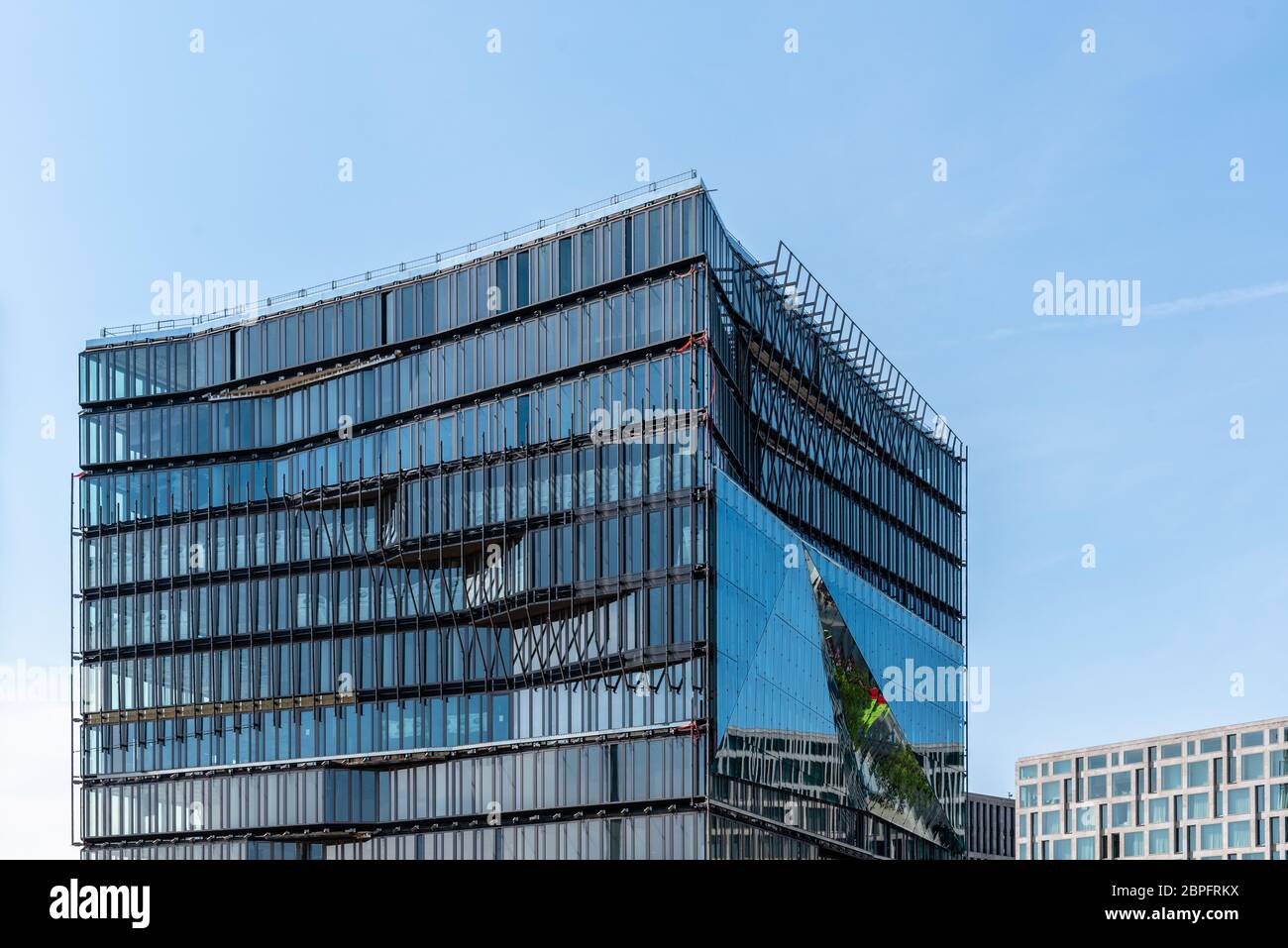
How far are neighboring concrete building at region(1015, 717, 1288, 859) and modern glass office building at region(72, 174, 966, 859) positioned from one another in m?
64.0

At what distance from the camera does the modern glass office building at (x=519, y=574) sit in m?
86.5

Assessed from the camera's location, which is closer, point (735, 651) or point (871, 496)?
point (735, 651)

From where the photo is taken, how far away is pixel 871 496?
112938 millimetres

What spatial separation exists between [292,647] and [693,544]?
28.7 metres

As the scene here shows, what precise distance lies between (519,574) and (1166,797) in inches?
4347

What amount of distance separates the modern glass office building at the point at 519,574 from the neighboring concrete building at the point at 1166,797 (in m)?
64.0

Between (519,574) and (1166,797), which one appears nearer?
(519,574)

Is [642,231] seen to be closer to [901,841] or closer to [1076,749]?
[901,841]

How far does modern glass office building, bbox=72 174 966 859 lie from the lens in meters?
86.5

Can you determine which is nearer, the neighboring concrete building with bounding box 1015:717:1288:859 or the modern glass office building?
the modern glass office building

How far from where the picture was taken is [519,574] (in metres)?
91.6

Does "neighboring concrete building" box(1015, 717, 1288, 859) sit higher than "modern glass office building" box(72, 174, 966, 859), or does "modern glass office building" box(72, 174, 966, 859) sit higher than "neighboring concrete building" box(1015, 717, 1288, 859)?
"modern glass office building" box(72, 174, 966, 859)
